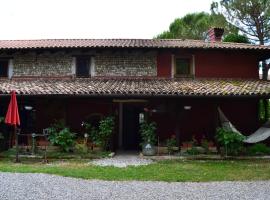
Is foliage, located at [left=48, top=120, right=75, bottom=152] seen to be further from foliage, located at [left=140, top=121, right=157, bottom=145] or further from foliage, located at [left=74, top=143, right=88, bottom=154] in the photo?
foliage, located at [left=140, top=121, right=157, bottom=145]

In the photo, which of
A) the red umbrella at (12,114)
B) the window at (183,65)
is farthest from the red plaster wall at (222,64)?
the red umbrella at (12,114)

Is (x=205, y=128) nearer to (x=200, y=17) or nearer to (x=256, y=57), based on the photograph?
(x=256, y=57)

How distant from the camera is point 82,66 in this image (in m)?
17.6

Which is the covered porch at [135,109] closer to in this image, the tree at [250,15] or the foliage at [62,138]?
the foliage at [62,138]

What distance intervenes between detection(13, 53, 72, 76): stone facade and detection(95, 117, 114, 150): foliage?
3925 mm

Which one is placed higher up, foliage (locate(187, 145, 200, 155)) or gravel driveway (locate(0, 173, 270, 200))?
foliage (locate(187, 145, 200, 155))

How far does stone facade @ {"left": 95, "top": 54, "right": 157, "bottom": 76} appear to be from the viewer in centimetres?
1731

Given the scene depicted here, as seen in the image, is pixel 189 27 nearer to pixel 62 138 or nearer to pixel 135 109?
pixel 135 109

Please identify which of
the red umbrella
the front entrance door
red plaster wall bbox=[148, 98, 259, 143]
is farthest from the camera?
the front entrance door

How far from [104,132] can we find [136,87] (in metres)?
2.06

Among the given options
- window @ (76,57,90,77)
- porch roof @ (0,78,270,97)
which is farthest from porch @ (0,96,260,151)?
window @ (76,57,90,77)

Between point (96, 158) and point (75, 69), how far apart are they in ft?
16.9

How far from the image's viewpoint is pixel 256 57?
1802 cm

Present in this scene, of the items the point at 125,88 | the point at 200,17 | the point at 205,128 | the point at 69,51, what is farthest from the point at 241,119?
the point at 200,17
